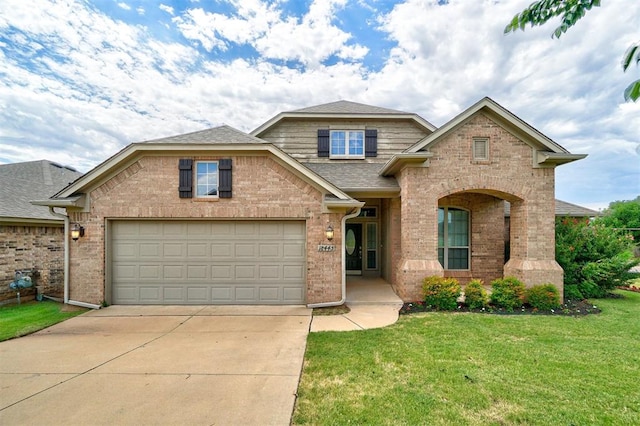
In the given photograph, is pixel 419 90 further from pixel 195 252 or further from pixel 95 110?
pixel 95 110

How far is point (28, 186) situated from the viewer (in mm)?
10531

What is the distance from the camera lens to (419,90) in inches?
605

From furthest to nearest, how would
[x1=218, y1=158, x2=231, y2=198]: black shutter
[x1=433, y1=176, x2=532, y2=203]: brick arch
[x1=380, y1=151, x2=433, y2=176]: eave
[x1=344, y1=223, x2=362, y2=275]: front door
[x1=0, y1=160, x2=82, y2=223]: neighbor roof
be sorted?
[x1=344, y1=223, x2=362, y2=275]: front door
[x1=0, y1=160, x2=82, y2=223]: neighbor roof
[x1=433, y1=176, x2=532, y2=203]: brick arch
[x1=380, y1=151, x2=433, y2=176]: eave
[x1=218, y1=158, x2=231, y2=198]: black shutter

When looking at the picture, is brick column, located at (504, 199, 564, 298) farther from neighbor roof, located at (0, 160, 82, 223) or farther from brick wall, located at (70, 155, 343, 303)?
neighbor roof, located at (0, 160, 82, 223)

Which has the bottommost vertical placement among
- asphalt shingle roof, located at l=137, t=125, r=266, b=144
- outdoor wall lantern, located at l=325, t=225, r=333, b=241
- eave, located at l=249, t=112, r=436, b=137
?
outdoor wall lantern, located at l=325, t=225, r=333, b=241

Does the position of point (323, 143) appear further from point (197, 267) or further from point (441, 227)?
point (197, 267)

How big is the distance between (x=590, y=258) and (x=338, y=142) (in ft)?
30.3

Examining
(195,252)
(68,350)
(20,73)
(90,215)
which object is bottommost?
(68,350)

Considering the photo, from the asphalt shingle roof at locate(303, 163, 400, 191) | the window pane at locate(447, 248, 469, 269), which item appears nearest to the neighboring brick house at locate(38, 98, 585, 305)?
the asphalt shingle roof at locate(303, 163, 400, 191)

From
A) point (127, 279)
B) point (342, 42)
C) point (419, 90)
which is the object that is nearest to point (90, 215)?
point (127, 279)

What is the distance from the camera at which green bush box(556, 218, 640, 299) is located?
827 centimetres

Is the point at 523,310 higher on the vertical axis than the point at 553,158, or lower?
lower

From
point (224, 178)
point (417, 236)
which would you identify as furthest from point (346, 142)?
point (224, 178)

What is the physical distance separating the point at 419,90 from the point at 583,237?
10.5 metres
